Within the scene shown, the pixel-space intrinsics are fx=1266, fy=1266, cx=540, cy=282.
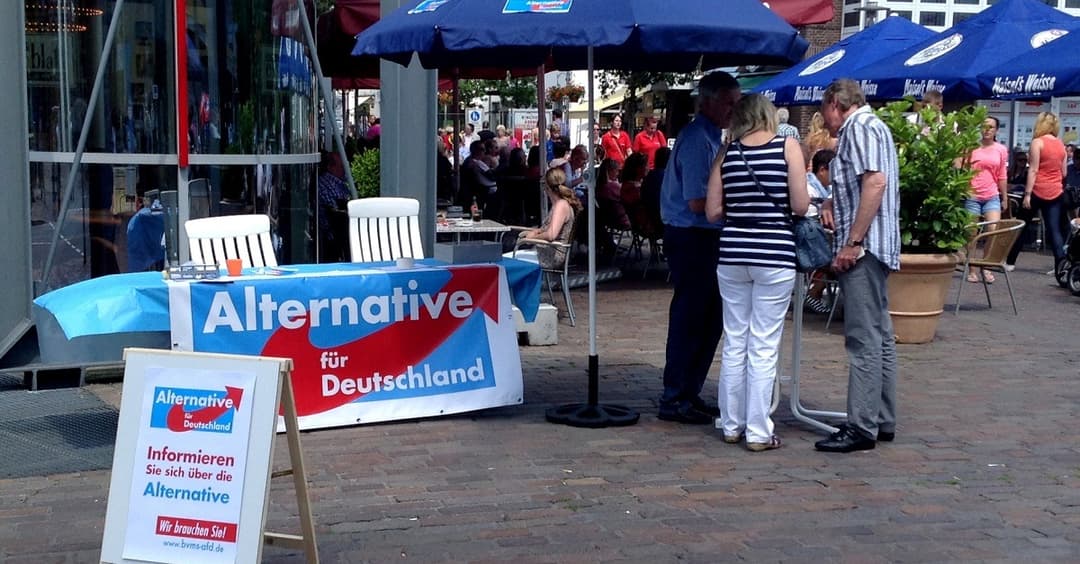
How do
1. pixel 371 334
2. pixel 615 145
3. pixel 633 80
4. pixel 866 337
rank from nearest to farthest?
pixel 866 337, pixel 371 334, pixel 615 145, pixel 633 80

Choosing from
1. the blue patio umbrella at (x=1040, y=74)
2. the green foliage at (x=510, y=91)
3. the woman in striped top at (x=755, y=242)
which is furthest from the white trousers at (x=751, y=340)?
the green foliage at (x=510, y=91)

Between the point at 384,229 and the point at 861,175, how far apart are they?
12.8 ft

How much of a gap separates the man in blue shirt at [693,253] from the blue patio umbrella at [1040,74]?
22.2 ft

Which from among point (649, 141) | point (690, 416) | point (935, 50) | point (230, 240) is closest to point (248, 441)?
point (690, 416)

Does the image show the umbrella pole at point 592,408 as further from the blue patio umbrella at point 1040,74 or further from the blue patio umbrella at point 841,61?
the blue patio umbrella at point 841,61

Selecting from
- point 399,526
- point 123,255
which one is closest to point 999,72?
point 123,255

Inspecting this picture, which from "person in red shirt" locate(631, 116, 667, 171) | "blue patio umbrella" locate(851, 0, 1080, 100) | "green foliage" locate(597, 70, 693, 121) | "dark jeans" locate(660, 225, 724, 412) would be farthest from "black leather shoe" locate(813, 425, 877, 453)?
"green foliage" locate(597, 70, 693, 121)

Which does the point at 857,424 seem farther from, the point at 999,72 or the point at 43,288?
the point at 999,72

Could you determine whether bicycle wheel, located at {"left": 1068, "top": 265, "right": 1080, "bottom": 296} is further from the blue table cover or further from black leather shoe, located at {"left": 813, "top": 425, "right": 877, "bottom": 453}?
the blue table cover

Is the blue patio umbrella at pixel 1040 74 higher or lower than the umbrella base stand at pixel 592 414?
higher

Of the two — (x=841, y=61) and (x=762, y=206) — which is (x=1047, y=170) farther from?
(x=762, y=206)

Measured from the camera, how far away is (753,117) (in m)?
6.26

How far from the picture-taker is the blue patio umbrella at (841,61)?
50.3ft

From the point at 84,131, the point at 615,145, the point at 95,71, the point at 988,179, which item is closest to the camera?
the point at 84,131
